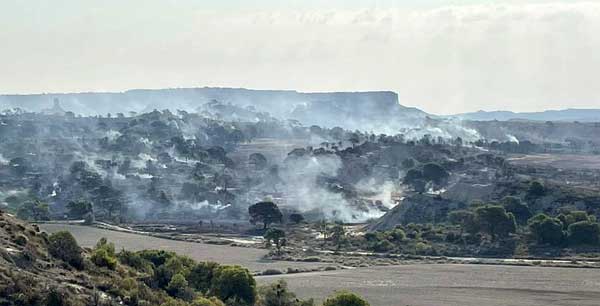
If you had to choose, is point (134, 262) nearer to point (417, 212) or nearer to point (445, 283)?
point (445, 283)

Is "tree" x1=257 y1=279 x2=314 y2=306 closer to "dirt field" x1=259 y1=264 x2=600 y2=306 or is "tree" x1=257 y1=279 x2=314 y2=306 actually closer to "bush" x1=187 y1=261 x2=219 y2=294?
"bush" x1=187 y1=261 x2=219 y2=294

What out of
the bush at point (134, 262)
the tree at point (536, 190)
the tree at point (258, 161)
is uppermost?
the tree at point (258, 161)

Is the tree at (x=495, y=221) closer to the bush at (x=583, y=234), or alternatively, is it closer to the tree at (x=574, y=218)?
the tree at (x=574, y=218)

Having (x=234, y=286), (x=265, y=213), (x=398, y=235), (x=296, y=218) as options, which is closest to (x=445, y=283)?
(x=398, y=235)

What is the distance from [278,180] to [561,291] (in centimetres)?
9711

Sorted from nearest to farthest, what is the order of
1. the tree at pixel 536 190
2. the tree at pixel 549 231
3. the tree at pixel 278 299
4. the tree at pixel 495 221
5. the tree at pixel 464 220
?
the tree at pixel 278 299 → the tree at pixel 549 231 → the tree at pixel 495 221 → the tree at pixel 464 220 → the tree at pixel 536 190

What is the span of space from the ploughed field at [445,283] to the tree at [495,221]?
1287 centimetres

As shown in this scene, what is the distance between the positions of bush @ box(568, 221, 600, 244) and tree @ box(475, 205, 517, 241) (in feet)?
21.8

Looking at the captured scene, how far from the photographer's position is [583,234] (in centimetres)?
10088

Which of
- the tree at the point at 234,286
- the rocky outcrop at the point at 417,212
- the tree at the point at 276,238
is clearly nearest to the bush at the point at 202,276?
the tree at the point at 234,286

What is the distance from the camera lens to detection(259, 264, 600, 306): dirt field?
232 feet

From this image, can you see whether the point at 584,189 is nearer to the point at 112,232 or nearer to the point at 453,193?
the point at 453,193

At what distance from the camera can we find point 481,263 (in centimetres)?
9431

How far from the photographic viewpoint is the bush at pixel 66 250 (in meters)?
41.3
